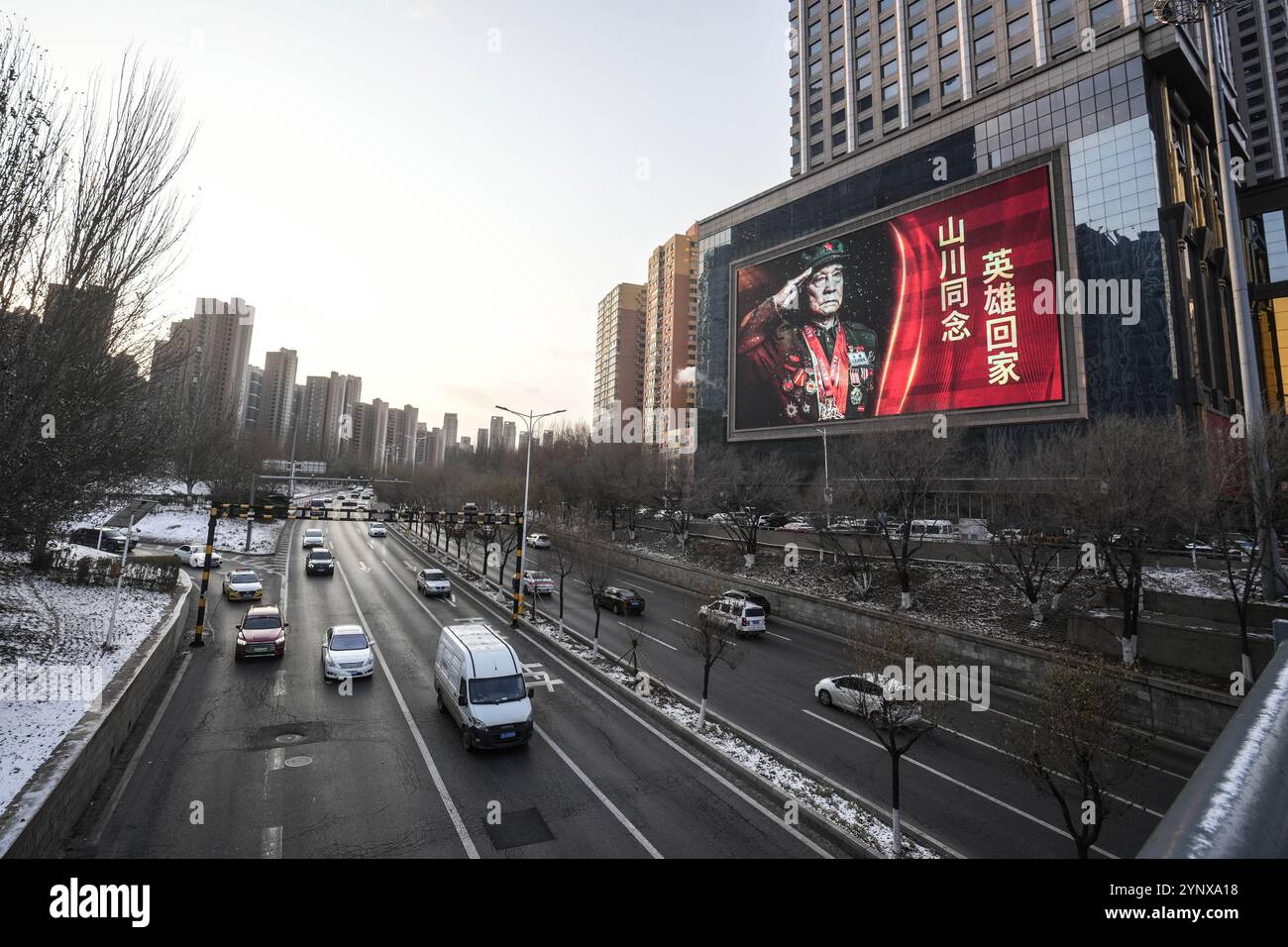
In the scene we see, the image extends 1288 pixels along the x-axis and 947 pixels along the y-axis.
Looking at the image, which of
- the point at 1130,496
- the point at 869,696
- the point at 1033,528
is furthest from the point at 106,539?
the point at 1130,496

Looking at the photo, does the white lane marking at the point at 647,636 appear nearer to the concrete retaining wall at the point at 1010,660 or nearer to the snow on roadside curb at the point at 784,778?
the concrete retaining wall at the point at 1010,660

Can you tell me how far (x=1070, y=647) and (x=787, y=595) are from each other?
13.2 m

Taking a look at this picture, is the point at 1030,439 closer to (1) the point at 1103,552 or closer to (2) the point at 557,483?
(1) the point at 1103,552

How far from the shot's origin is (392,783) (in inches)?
487

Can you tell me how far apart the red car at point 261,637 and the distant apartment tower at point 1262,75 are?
129465 mm

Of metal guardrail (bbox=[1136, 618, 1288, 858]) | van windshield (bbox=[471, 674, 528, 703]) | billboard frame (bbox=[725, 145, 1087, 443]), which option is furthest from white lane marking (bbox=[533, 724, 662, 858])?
billboard frame (bbox=[725, 145, 1087, 443])

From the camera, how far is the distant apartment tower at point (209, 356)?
1383 cm

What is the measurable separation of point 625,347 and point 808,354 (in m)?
102

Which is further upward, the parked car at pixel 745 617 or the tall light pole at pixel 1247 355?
the tall light pole at pixel 1247 355

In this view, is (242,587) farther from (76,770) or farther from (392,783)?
(392,783)

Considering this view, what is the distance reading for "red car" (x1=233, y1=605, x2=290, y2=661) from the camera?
19.5 metres

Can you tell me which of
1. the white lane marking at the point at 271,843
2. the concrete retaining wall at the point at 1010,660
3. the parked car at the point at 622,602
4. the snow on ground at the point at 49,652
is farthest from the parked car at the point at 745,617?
the snow on ground at the point at 49,652

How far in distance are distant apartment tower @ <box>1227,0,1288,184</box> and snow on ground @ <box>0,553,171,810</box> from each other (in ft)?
436

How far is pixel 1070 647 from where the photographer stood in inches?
866
